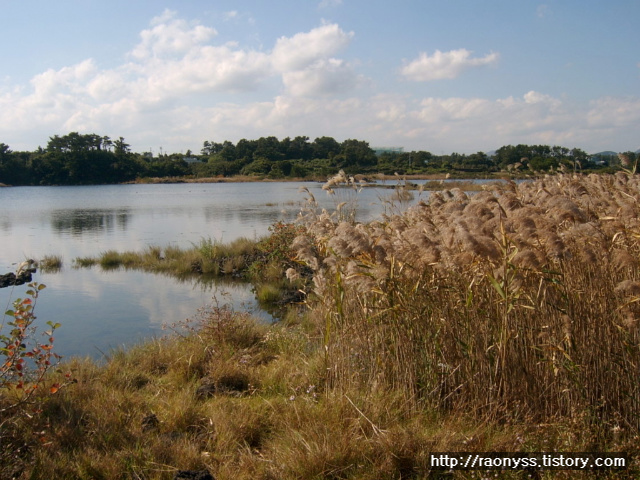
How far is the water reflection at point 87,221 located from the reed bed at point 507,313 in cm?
2144

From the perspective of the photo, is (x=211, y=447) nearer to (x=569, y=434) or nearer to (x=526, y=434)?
(x=526, y=434)

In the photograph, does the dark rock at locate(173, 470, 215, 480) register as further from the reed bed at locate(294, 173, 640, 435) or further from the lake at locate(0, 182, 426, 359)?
the lake at locate(0, 182, 426, 359)

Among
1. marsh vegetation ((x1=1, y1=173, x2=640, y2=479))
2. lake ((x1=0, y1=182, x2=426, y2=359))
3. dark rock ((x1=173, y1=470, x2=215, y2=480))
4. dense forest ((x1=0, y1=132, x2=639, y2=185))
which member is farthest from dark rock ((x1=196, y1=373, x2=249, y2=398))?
dense forest ((x1=0, y1=132, x2=639, y2=185))

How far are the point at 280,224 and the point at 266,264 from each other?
108 centimetres

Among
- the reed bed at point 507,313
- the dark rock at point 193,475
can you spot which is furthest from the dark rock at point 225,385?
the dark rock at point 193,475

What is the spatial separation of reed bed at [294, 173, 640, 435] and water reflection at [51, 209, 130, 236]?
70.3 ft

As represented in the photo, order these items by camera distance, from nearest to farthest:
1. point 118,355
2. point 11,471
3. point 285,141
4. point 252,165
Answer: point 11,471, point 118,355, point 252,165, point 285,141

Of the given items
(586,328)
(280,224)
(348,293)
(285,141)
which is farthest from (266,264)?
(285,141)

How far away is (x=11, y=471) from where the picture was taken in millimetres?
2908

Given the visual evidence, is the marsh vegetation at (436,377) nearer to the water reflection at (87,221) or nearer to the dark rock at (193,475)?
the dark rock at (193,475)

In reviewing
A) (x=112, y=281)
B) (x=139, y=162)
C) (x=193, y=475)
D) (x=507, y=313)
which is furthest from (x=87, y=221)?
(x=139, y=162)

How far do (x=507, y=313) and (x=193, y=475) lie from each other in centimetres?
216

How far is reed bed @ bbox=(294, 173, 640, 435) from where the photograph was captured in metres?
3.26

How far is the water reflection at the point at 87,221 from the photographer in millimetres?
23547
